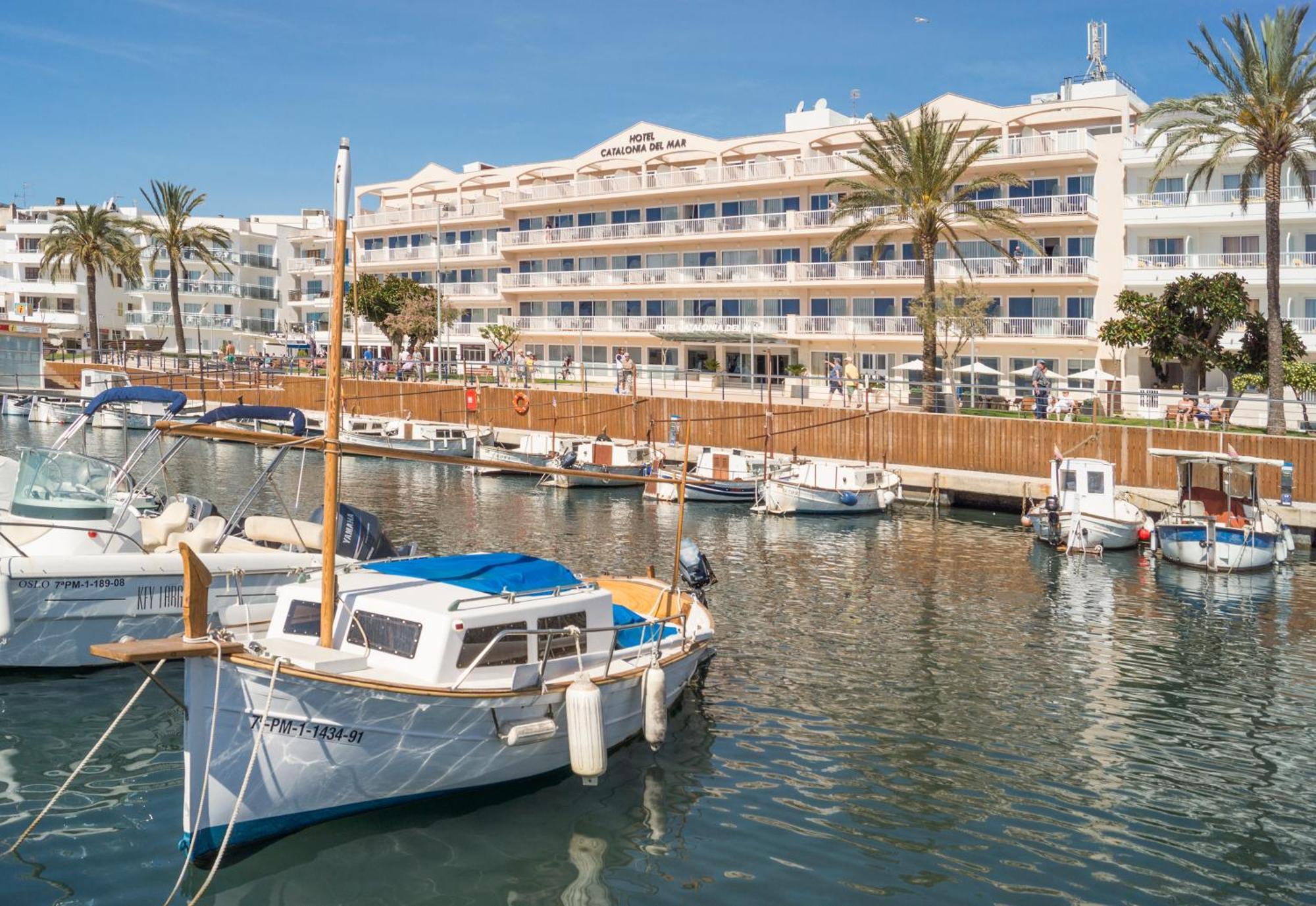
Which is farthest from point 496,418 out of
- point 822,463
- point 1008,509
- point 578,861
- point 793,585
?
point 578,861

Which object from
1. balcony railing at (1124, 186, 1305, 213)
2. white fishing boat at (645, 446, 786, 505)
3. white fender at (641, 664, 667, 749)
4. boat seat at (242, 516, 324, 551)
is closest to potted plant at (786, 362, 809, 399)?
white fishing boat at (645, 446, 786, 505)

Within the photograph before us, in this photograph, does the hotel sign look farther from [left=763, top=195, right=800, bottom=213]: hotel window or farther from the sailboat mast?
the sailboat mast

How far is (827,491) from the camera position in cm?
4278

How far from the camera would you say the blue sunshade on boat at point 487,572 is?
15844 mm

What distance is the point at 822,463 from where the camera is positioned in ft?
146

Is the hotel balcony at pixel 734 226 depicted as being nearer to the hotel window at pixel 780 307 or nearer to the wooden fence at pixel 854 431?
the hotel window at pixel 780 307

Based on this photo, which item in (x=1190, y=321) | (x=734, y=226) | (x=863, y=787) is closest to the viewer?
(x=863, y=787)

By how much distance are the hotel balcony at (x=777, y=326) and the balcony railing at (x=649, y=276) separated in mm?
2204

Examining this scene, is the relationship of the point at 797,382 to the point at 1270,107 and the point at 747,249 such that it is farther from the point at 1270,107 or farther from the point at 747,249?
the point at 1270,107

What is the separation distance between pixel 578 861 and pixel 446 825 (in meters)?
1.84

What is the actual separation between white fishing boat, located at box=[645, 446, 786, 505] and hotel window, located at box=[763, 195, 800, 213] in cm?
2595

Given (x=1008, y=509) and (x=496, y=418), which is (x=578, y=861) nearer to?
(x=1008, y=509)

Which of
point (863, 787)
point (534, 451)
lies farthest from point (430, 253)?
point (863, 787)

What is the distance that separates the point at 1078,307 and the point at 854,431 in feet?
55.7
